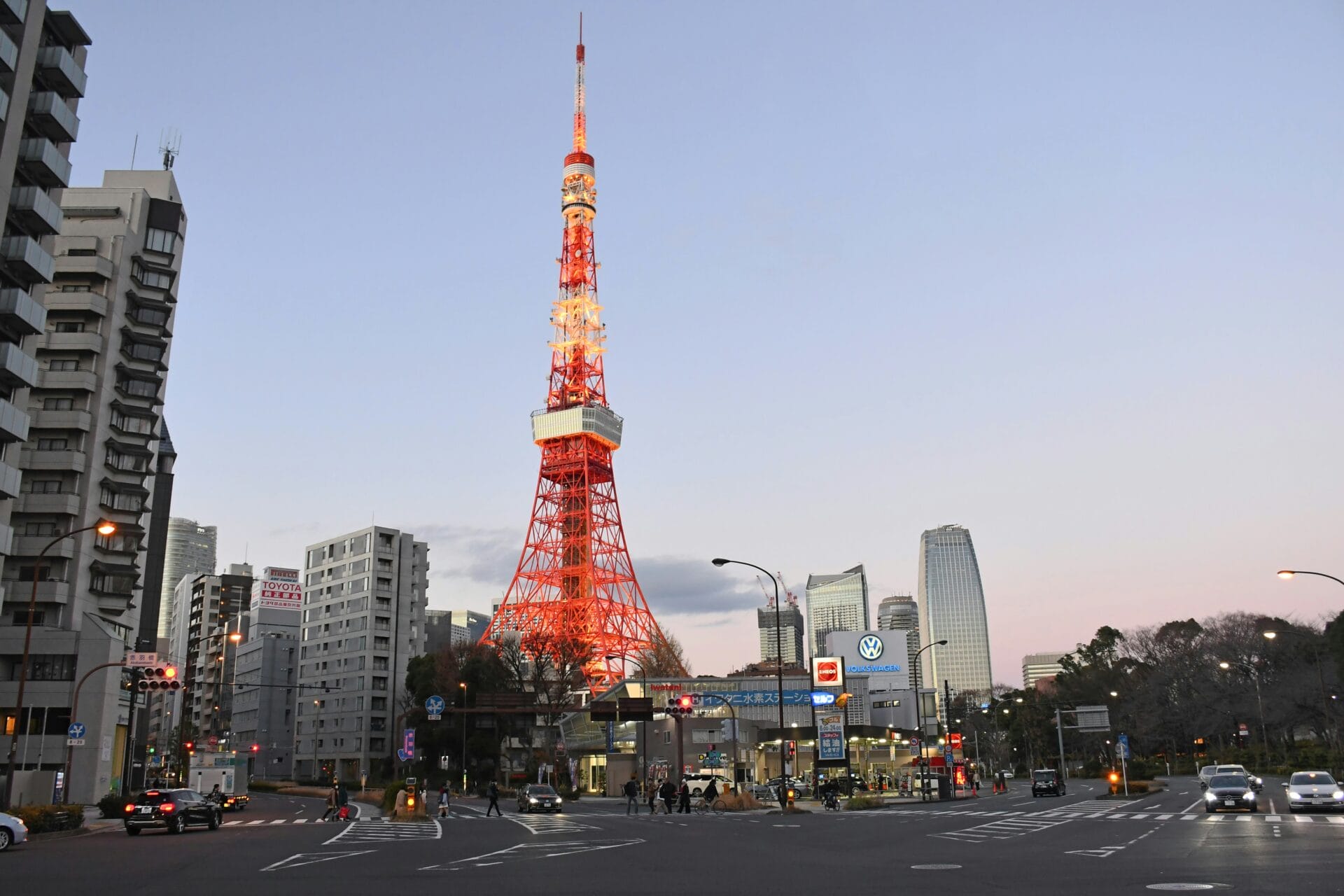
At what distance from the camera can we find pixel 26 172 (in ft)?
178

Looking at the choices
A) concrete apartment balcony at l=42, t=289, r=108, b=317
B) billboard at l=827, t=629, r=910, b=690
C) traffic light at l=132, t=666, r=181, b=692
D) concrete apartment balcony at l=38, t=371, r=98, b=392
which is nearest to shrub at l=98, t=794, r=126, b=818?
traffic light at l=132, t=666, r=181, b=692

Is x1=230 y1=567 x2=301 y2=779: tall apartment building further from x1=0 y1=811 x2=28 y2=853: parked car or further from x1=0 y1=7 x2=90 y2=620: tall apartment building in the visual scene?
x1=0 y1=811 x2=28 y2=853: parked car

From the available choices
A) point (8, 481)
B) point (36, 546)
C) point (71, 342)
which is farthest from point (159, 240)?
point (8, 481)

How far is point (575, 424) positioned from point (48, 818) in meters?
74.9

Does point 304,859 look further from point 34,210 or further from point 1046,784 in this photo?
point 1046,784

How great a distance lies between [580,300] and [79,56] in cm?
5620

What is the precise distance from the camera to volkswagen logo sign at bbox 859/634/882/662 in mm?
99500

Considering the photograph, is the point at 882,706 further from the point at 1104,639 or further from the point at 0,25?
the point at 0,25

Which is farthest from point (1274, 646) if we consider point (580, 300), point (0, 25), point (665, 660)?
point (0, 25)

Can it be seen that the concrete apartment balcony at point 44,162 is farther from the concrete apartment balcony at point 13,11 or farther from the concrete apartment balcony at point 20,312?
the concrete apartment balcony at point 20,312

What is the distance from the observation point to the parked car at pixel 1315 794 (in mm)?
35188

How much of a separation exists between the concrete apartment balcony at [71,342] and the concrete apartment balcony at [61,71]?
666 inches

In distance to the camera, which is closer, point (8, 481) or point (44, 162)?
point (8, 481)

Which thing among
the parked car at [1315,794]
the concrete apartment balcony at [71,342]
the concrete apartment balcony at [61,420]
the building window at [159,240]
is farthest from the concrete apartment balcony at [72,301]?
the parked car at [1315,794]
